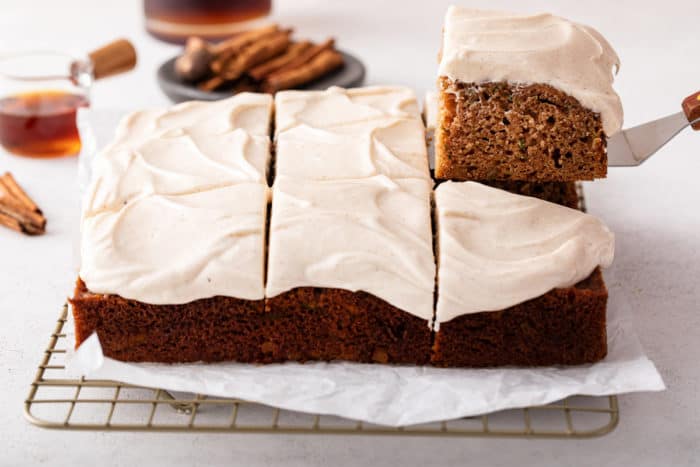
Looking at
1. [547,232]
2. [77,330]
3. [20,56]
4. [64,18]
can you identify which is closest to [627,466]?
[547,232]

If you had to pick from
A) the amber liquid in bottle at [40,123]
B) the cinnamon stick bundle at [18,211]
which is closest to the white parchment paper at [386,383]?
the cinnamon stick bundle at [18,211]

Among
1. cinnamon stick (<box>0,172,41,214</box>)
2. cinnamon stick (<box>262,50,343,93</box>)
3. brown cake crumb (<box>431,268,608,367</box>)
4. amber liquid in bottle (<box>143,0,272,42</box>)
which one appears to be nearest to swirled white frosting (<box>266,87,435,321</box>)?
brown cake crumb (<box>431,268,608,367</box>)

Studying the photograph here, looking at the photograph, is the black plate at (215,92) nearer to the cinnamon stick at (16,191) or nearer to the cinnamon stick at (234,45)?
the cinnamon stick at (234,45)

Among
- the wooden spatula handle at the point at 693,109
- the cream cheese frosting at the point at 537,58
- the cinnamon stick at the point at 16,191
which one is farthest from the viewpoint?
the cinnamon stick at the point at 16,191

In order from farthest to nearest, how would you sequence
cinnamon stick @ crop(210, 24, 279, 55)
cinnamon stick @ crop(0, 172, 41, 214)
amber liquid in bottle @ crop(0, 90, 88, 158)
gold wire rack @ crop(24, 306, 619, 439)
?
1. cinnamon stick @ crop(210, 24, 279, 55)
2. amber liquid in bottle @ crop(0, 90, 88, 158)
3. cinnamon stick @ crop(0, 172, 41, 214)
4. gold wire rack @ crop(24, 306, 619, 439)

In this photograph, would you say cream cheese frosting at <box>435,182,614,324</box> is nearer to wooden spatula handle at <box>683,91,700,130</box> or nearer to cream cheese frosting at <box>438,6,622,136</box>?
cream cheese frosting at <box>438,6,622,136</box>

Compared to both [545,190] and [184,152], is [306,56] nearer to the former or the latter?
[184,152]

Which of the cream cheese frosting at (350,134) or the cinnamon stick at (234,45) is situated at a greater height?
the cream cheese frosting at (350,134)

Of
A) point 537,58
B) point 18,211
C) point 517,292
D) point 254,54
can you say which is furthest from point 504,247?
point 254,54
